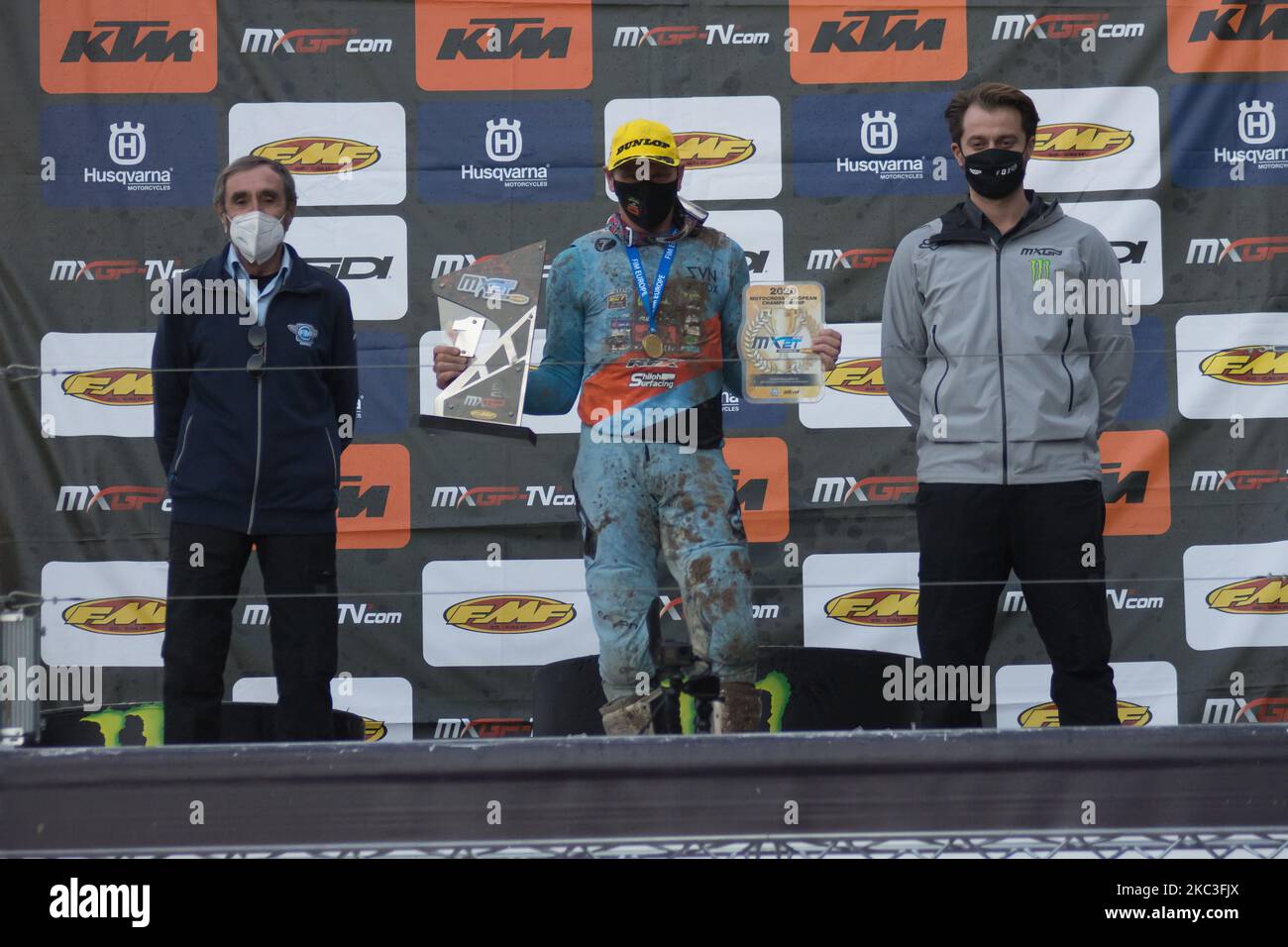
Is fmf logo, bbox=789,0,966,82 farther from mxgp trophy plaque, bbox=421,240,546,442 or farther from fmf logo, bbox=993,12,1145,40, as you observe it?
mxgp trophy plaque, bbox=421,240,546,442

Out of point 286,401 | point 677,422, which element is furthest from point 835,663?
point 286,401

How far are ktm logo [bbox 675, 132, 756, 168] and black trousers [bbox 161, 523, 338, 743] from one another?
70.0 inches

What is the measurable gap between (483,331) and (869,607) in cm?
170

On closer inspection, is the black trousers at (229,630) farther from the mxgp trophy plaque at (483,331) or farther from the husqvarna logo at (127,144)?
the husqvarna logo at (127,144)

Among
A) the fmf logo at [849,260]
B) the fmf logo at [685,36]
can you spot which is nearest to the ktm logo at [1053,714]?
the fmf logo at [849,260]

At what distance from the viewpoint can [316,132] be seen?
4012 millimetres

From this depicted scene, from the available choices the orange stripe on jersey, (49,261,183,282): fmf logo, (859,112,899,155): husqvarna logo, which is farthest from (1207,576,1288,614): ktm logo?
(49,261,183,282): fmf logo

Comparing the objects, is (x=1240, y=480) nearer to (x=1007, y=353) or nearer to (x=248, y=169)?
(x=1007, y=353)

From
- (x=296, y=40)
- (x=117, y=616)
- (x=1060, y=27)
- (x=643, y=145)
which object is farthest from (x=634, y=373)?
(x=1060, y=27)

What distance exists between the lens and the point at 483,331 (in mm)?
2543

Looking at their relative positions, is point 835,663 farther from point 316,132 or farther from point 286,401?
point 316,132

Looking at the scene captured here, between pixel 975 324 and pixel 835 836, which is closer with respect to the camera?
pixel 835 836
